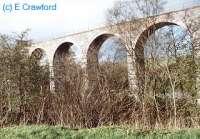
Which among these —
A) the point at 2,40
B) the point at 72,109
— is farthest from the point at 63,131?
the point at 2,40

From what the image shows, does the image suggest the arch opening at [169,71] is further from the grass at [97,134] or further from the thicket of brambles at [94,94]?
the grass at [97,134]

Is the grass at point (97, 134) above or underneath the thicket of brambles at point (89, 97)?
underneath

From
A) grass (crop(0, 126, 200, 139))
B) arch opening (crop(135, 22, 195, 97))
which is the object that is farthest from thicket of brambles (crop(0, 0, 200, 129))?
grass (crop(0, 126, 200, 139))

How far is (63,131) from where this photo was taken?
7.15m

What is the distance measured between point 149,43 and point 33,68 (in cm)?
542

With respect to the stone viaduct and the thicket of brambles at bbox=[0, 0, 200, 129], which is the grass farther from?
the stone viaduct

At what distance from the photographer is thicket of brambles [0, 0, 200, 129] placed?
10.2 metres

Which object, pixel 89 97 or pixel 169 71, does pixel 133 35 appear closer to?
pixel 169 71

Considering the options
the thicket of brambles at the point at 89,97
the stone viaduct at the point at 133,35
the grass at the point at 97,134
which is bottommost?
the grass at the point at 97,134

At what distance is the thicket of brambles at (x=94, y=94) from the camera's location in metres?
10.2

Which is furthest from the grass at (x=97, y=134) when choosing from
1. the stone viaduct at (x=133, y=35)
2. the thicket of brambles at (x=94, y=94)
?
the stone viaduct at (x=133, y=35)

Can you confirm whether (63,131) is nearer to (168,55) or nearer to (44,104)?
(44,104)

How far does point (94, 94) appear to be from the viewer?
10.4m

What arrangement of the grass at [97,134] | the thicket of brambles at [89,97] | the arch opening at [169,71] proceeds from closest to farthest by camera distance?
the grass at [97,134]
the thicket of brambles at [89,97]
the arch opening at [169,71]
